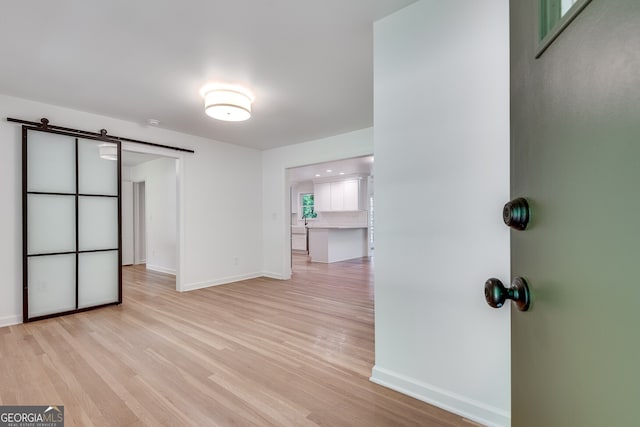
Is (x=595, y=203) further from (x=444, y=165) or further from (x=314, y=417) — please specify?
(x=314, y=417)

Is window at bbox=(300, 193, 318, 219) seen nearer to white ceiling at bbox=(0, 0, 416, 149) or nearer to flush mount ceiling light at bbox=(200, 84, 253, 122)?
white ceiling at bbox=(0, 0, 416, 149)

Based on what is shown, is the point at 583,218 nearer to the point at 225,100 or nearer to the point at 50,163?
the point at 225,100

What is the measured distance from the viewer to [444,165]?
1.63 metres

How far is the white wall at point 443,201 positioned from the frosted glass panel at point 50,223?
12.2ft

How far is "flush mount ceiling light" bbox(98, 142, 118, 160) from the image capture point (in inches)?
145

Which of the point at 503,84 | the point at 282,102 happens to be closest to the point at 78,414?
the point at 503,84

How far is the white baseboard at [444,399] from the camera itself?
147 centimetres

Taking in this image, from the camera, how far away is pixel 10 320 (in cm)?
305

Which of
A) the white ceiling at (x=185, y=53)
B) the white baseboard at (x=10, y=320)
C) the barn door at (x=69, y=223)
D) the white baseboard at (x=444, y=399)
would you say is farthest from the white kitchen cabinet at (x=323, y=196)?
the white baseboard at (x=444, y=399)

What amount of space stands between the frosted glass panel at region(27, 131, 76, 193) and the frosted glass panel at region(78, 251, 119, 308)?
89 cm

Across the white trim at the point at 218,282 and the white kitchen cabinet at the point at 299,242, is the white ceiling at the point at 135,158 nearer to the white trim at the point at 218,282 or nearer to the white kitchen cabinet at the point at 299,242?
the white trim at the point at 218,282

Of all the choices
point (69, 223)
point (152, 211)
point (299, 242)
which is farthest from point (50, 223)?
point (299, 242)

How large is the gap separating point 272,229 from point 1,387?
3.93m

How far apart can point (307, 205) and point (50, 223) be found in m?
7.47
